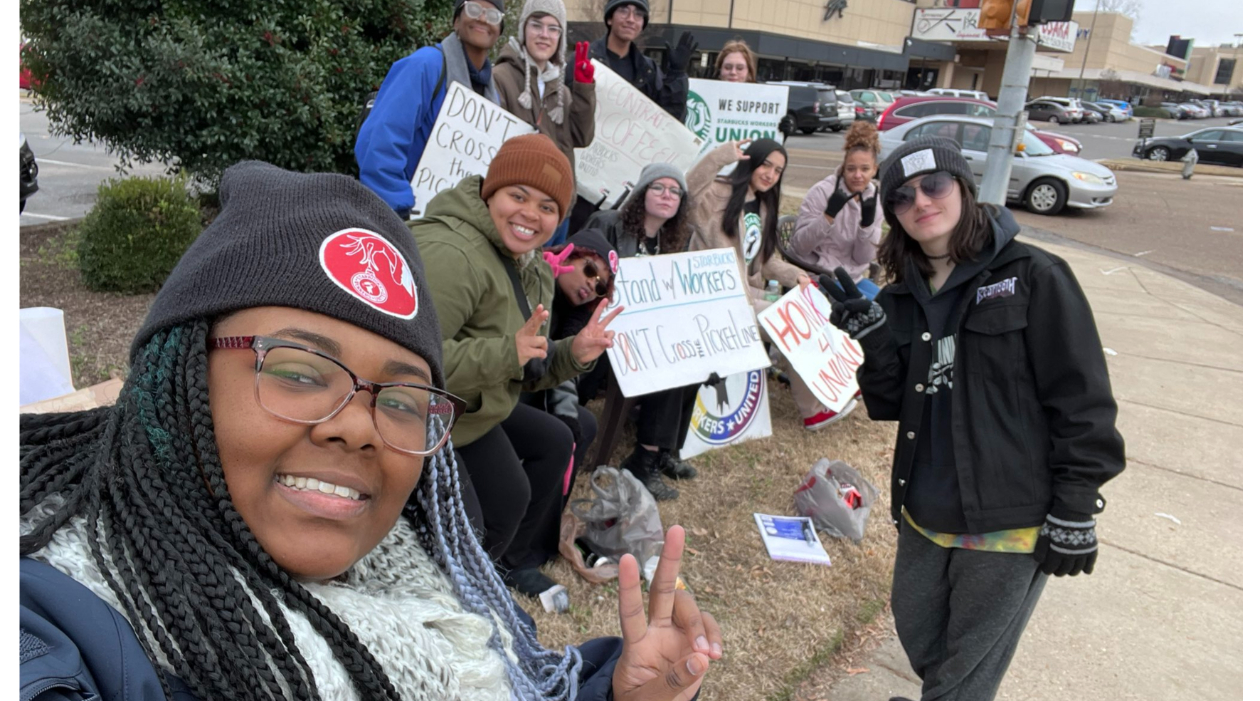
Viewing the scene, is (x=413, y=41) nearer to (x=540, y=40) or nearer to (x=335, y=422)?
(x=540, y=40)

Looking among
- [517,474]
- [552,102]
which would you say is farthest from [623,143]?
[517,474]

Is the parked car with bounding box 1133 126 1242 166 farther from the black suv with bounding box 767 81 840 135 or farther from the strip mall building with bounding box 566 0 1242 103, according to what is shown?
the black suv with bounding box 767 81 840 135

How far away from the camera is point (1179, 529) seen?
426 centimetres

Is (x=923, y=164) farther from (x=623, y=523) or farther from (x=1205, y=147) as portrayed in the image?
(x=1205, y=147)

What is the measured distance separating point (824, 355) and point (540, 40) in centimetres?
270

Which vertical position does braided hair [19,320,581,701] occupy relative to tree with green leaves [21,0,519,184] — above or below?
below

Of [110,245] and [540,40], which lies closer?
[540,40]

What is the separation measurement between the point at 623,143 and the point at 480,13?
6.20ft

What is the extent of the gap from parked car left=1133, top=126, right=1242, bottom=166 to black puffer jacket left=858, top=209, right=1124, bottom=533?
30.3 m

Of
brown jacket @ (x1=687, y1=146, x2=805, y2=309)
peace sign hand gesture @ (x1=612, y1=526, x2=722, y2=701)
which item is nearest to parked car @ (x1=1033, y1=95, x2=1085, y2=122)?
brown jacket @ (x1=687, y1=146, x2=805, y2=309)

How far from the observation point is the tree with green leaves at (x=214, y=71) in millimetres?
5078

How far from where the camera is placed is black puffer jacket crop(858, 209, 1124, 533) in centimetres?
217

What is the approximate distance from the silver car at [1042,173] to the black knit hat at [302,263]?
611 inches

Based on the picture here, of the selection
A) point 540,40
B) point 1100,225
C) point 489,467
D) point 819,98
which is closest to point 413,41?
point 540,40
